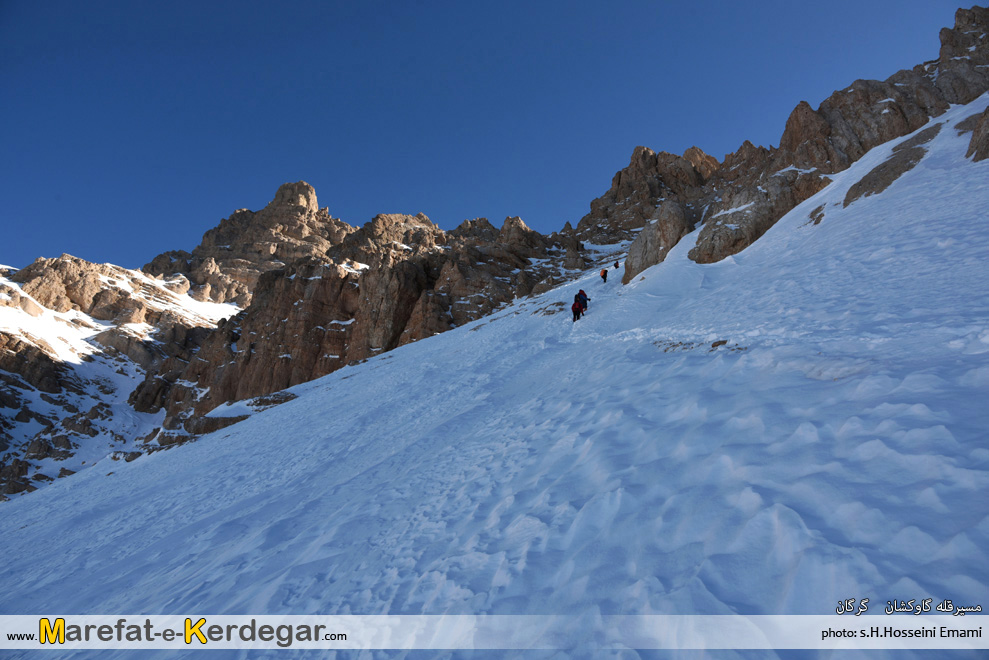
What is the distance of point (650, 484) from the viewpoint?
5477 millimetres

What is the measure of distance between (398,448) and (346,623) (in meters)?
6.53

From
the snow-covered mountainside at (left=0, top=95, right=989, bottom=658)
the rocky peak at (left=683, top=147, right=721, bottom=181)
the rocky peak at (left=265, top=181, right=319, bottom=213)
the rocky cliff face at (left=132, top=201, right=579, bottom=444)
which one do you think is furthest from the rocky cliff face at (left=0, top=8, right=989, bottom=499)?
the snow-covered mountainside at (left=0, top=95, right=989, bottom=658)

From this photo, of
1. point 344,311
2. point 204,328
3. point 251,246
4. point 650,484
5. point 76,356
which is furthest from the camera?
point 251,246

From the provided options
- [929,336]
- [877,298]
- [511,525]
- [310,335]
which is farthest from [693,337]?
[310,335]

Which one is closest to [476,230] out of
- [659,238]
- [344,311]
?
[344,311]

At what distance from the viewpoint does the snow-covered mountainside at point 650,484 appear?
12.2 feet

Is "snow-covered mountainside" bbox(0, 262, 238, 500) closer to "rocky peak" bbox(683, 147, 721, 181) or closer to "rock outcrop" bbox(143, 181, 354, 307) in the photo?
"rock outcrop" bbox(143, 181, 354, 307)

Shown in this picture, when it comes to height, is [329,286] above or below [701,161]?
below

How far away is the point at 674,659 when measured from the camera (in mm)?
3254

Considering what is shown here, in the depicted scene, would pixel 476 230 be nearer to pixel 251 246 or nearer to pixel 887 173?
pixel 251 246

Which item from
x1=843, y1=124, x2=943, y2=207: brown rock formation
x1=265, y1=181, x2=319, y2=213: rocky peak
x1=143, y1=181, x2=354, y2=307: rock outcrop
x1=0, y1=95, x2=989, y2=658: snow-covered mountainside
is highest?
x1=265, y1=181, x2=319, y2=213: rocky peak

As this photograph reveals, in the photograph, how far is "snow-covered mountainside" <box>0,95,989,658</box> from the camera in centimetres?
371

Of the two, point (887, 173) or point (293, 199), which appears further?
point (293, 199)

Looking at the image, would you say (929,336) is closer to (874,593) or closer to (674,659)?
(874,593)
